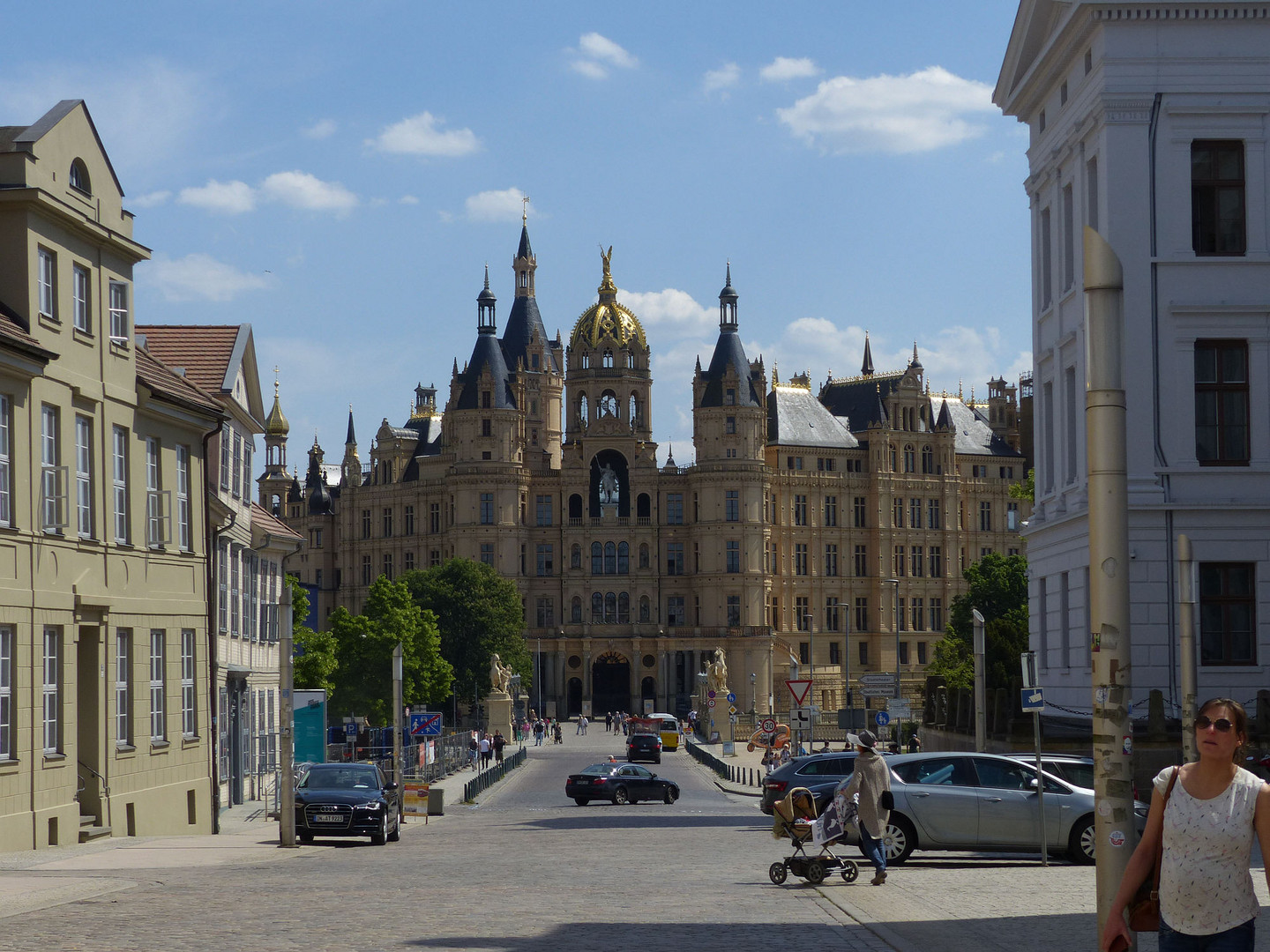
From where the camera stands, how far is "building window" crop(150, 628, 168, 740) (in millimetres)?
31516

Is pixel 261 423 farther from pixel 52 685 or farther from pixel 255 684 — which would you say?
pixel 52 685

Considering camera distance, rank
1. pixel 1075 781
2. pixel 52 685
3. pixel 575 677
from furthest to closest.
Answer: pixel 575 677 < pixel 52 685 < pixel 1075 781

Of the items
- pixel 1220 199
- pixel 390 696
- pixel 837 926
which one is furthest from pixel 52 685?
pixel 390 696

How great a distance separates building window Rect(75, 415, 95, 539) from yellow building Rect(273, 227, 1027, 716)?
10592cm

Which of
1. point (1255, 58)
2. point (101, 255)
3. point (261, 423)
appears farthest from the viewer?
point (261, 423)

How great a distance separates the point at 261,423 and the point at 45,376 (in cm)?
1809

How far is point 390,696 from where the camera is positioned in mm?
98062

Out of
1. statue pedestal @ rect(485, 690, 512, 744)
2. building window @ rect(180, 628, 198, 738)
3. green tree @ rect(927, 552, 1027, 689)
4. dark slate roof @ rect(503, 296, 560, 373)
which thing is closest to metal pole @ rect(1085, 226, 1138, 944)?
building window @ rect(180, 628, 198, 738)

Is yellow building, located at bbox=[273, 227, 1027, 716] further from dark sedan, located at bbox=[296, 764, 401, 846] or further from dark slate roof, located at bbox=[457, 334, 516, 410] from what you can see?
dark sedan, located at bbox=[296, 764, 401, 846]

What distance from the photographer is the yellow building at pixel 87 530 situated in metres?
25.2

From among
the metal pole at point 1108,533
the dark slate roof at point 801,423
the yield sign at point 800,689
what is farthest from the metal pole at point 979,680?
the dark slate roof at point 801,423

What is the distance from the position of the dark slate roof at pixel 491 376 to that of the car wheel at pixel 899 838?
120m

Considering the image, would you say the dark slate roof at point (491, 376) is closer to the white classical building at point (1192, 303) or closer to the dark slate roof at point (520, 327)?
the dark slate roof at point (520, 327)

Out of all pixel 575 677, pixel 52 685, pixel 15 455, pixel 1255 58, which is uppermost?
pixel 1255 58
